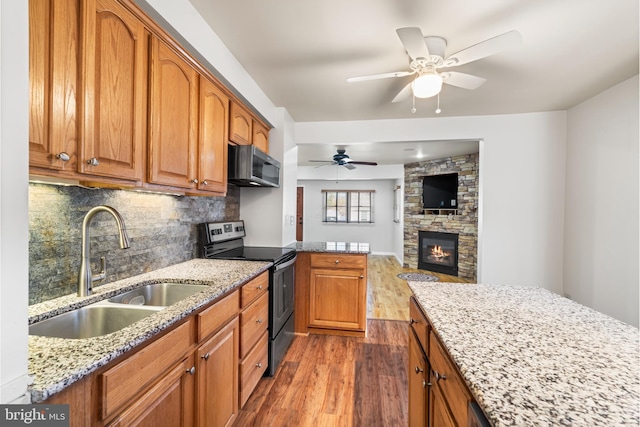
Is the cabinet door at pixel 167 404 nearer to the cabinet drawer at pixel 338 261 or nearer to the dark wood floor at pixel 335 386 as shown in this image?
the dark wood floor at pixel 335 386

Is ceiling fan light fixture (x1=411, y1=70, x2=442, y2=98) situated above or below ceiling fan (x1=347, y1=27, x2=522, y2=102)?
below

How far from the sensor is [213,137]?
1984mm

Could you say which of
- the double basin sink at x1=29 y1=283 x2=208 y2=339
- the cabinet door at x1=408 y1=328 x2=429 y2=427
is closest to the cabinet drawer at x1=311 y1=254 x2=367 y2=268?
the cabinet door at x1=408 y1=328 x2=429 y2=427

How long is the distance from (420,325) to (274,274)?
1257 millimetres

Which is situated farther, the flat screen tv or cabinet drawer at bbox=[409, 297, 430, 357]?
the flat screen tv

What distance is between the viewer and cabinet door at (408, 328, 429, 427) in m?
1.18

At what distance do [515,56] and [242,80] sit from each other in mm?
2028

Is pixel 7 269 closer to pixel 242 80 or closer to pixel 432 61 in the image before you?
pixel 242 80

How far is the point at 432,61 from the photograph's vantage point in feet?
6.02

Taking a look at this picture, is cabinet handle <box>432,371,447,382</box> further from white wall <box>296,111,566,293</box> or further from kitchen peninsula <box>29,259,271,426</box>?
white wall <box>296,111,566,293</box>

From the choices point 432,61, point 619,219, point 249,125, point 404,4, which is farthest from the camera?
point 249,125

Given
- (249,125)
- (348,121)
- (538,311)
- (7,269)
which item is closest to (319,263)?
(249,125)

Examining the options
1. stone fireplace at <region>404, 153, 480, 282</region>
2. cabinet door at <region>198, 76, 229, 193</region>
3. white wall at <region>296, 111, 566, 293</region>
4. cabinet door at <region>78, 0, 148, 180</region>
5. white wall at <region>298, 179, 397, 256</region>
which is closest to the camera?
cabinet door at <region>78, 0, 148, 180</region>

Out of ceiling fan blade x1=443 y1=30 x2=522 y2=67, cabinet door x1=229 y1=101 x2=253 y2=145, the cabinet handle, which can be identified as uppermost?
ceiling fan blade x1=443 y1=30 x2=522 y2=67
